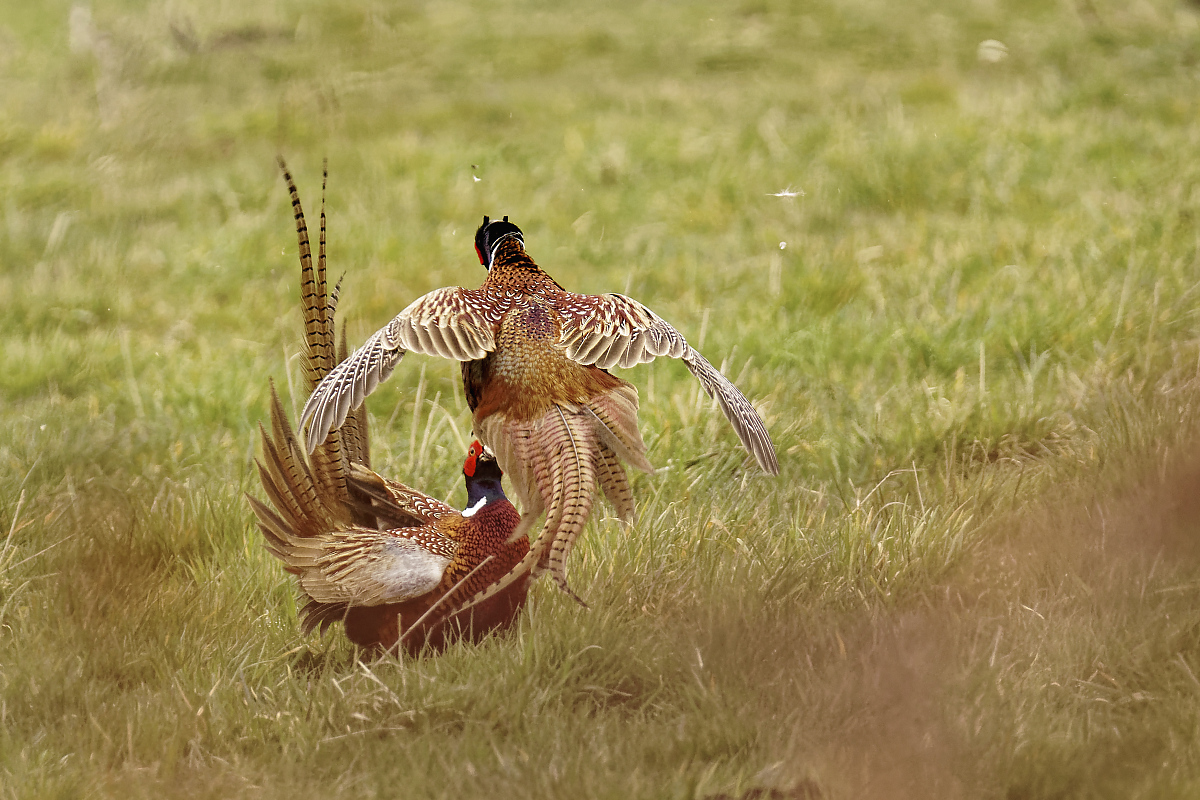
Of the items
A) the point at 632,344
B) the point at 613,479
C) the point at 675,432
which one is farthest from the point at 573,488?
the point at 675,432

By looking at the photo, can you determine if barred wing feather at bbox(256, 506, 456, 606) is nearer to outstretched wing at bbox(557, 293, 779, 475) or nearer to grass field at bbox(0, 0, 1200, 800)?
grass field at bbox(0, 0, 1200, 800)

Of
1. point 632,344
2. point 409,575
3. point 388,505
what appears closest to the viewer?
point 632,344

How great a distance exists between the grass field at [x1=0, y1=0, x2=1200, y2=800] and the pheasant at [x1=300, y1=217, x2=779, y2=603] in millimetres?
426

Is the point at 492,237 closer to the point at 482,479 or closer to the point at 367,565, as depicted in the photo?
the point at 482,479

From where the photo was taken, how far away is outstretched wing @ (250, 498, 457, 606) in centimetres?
275

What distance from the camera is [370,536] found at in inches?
112

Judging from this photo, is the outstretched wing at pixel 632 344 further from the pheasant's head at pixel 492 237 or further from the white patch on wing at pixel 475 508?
the white patch on wing at pixel 475 508

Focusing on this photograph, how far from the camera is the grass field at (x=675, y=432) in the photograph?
261 cm

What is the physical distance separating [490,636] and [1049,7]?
9.61m

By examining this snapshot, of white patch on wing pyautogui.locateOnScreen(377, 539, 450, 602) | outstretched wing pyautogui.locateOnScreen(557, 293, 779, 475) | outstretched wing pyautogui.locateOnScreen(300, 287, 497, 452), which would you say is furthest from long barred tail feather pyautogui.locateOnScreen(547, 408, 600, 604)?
white patch on wing pyautogui.locateOnScreen(377, 539, 450, 602)

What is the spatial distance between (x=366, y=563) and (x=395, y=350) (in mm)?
515

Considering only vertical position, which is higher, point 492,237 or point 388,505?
point 492,237

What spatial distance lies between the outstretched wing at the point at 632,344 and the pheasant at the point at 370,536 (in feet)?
1.24

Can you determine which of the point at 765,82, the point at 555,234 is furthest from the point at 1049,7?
the point at 555,234
